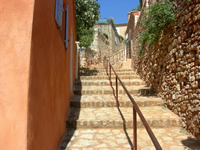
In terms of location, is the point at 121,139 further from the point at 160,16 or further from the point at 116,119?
the point at 160,16

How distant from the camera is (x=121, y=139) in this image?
119 inches

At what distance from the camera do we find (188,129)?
316 cm

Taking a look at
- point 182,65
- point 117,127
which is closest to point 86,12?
point 182,65

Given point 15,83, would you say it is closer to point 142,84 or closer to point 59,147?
point 59,147

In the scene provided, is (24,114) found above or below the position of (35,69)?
below

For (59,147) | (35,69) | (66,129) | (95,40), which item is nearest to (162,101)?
(66,129)

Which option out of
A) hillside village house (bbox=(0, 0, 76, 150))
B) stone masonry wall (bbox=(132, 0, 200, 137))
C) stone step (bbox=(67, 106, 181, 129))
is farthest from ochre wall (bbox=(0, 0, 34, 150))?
stone masonry wall (bbox=(132, 0, 200, 137))

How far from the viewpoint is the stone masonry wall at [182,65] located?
286cm

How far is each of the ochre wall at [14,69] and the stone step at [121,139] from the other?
1453 millimetres

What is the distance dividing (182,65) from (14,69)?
9.76ft

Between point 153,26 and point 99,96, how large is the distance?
2.41 m

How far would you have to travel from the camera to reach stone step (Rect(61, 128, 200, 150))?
2.74 metres

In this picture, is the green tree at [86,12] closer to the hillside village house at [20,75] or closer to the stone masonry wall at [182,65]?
the stone masonry wall at [182,65]

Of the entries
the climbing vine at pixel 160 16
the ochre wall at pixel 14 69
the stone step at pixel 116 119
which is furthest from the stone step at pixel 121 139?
the climbing vine at pixel 160 16
